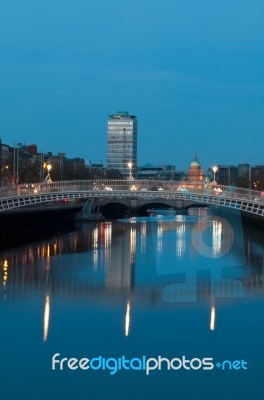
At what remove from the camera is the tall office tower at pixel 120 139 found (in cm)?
14275

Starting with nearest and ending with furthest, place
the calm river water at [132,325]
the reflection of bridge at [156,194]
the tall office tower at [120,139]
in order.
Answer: the calm river water at [132,325] → the reflection of bridge at [156,194] → the tall office tower at [120,139]

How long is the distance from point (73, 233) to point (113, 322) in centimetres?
2707

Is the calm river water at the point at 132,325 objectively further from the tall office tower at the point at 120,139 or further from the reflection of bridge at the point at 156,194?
the tall office tower at the point at 120,139

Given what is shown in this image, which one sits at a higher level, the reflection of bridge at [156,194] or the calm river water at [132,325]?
the reflection of bridge at [156,194]

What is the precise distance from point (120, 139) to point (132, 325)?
421 feet

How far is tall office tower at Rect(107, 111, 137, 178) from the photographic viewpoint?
14275 centimetres

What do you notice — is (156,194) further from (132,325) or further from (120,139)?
(120,139)

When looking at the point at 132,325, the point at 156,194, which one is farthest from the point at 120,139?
the point at 132,325

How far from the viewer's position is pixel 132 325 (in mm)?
15852

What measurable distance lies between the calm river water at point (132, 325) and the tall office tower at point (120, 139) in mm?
113779

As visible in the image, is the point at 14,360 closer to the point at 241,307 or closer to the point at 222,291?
the point at 241,307

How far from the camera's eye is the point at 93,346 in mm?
14000

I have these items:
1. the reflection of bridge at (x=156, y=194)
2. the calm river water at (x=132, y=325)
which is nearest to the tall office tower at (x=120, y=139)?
the reflection of bridge at (x=156, y=194)

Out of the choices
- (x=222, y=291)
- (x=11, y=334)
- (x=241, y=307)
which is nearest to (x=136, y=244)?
(x=222, y=291)
